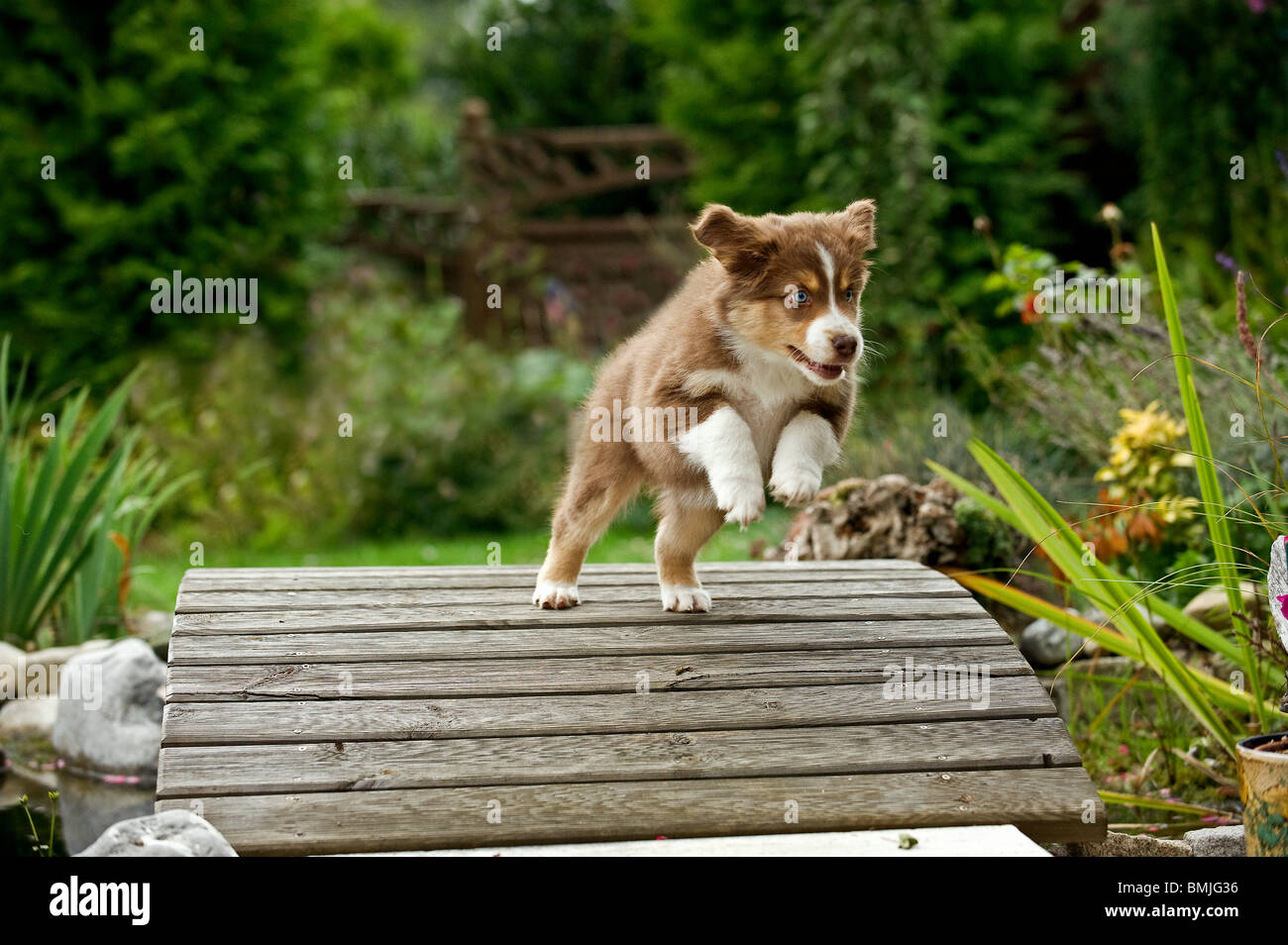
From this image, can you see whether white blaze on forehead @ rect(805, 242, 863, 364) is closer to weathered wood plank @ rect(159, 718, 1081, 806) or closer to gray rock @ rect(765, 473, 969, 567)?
weathered wood plank @ rect(159, 718, 1081, 806)

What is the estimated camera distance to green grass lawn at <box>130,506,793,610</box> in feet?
26.0

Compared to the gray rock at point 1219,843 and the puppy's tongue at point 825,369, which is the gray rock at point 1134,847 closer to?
the gray rock at point 1219,843

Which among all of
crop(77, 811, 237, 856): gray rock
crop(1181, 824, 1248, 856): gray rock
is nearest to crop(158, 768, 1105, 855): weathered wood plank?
crop(77, 811, 237, 856): gray rock

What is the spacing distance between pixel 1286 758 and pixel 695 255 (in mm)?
8780

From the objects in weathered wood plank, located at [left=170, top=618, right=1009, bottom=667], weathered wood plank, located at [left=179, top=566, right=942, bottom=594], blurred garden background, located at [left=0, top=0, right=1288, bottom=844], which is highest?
blurred garden background, located at [left=0, top=0, right=1288, bottom=844]

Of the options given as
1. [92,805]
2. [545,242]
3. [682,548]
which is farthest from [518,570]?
[545,242]

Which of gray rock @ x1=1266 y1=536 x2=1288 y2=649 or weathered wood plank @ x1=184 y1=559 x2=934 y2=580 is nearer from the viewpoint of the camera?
gray rock @ x1=1266 y1=536 x2=1288 y2=649

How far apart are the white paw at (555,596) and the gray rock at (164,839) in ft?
4.90

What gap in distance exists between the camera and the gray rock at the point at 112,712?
5.04 m

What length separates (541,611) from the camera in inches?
166

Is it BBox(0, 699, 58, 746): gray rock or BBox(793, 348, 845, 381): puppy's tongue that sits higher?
BBox(793, 348, 845, 381): puppy's tongue

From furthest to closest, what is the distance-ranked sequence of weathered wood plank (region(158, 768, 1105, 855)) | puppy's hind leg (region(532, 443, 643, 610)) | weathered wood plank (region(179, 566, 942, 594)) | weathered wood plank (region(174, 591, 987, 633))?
weathered wood plank (region(179, 566, 942, 594)) → puppy's hind leg (region(532, 443, 643, 610)) → weathered wood plank (region(174, 591, 987, 633)) → weathered wood plank (region(158, 768, 1105, 855))

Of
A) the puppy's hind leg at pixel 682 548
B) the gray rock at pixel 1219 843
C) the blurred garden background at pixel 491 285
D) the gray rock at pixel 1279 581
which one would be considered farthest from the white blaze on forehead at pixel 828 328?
the blurred garden background at pixel 491 285
